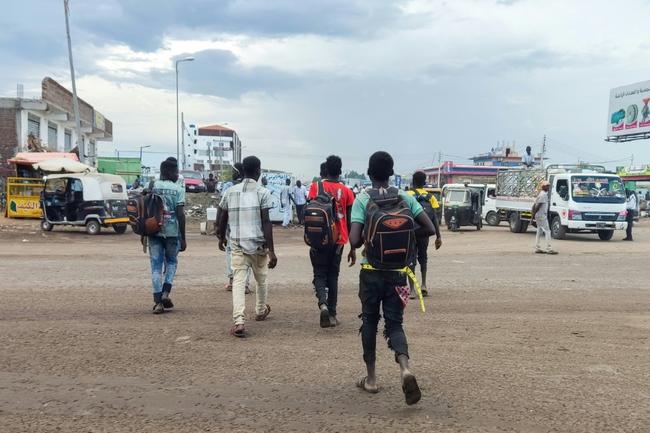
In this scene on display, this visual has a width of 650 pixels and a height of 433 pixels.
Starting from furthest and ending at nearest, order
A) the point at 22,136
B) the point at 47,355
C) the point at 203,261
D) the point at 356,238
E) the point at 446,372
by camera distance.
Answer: the point at 22,136, the point at 203,261, the point at 47,355, the point at 446,372, the point at 356,238

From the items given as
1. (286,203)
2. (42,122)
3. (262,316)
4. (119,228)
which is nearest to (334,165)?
(262,316)

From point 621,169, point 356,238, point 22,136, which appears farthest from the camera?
point 621,169

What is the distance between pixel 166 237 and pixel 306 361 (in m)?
2.85

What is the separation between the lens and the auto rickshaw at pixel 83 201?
60.5 feet

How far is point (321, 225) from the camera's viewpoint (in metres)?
6.30

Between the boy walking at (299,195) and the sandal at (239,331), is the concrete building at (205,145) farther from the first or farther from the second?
the sandal at (239,331)

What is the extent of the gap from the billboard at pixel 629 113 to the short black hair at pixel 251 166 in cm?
5136

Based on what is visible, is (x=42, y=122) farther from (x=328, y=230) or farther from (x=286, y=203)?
(x=328, y=230)

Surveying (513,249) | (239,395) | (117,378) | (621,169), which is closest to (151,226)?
(117,378)

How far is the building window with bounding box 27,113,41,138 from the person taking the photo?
3177cm

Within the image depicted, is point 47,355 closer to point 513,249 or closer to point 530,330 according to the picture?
point 530,330

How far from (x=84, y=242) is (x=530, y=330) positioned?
1407 centimetres

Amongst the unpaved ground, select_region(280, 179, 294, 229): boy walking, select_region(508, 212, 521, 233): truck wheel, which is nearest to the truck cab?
select_region(508, 212, 521, 233): truck wheel

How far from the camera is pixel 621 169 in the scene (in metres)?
65.4
